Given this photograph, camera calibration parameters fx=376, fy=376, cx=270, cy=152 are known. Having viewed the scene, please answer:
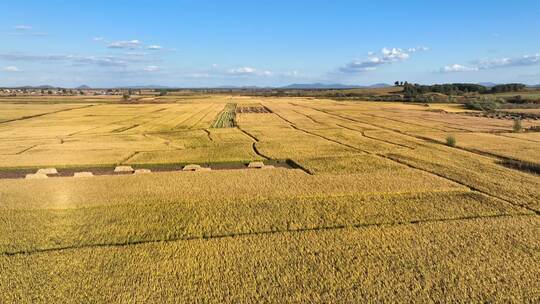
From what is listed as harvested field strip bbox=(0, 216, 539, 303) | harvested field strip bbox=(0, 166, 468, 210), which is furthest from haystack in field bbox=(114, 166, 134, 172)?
harvested field strip bbox=(0, 216, 539, 303)

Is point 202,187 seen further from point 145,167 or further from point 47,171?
point 47,171

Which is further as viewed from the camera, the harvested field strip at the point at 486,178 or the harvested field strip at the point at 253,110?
the harvested field strip at the point at 253,110

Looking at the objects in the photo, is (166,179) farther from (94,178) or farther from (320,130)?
(320,130)

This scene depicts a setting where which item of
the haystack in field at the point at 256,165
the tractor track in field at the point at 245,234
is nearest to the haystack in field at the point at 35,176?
the tractor track in field at the point at 245,234

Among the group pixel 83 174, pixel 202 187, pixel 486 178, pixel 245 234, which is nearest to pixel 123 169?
pixel 83 174

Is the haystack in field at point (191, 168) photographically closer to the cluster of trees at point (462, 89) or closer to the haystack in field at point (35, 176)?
the haystack in field at point (35, 176)

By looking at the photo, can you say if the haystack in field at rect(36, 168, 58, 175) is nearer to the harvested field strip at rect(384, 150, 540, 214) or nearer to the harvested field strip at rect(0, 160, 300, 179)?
the harvested field strip at rect(0, 160, 300, 179)

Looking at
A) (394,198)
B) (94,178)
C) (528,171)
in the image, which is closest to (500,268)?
(394,198)
